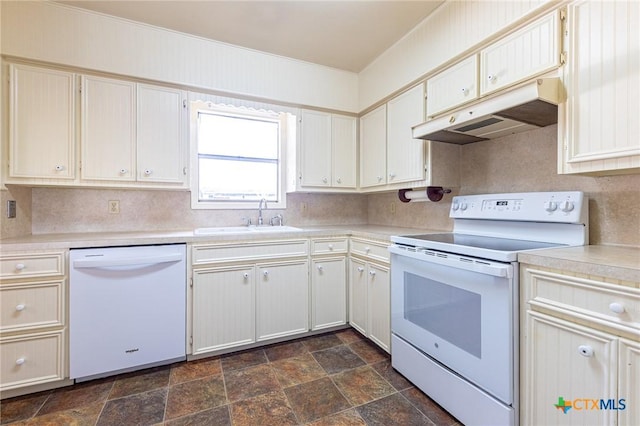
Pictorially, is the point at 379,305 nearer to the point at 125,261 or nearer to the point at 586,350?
the point at 586,350

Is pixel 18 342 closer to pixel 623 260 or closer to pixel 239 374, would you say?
pixel 239 374

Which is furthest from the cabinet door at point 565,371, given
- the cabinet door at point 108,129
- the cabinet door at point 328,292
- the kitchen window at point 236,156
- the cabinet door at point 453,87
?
the cabinet door at point 108,129

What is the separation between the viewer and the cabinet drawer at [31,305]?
1.67 metres

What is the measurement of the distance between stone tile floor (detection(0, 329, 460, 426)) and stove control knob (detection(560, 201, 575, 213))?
124cm

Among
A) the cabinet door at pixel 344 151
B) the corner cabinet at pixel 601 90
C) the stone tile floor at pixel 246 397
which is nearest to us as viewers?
the corner cabinet at pixel 601 90

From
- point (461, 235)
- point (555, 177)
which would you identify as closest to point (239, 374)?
point (461, 235)

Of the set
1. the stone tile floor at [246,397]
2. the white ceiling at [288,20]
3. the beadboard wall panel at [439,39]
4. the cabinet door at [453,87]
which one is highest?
the white ceiling at [288,20]

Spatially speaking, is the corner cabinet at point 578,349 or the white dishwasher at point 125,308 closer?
the corner cabinet at point 578,349

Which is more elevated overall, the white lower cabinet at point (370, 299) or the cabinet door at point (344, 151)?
the cabinet door at point (344, 151)

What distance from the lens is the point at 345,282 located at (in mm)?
2615

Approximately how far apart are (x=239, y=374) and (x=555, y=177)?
7.69 feet

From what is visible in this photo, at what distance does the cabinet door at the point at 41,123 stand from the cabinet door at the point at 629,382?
3060 mm

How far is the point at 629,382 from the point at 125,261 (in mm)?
2489

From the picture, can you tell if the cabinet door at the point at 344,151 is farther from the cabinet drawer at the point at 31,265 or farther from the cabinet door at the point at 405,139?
the cabinet drawer at the point at 31,265
